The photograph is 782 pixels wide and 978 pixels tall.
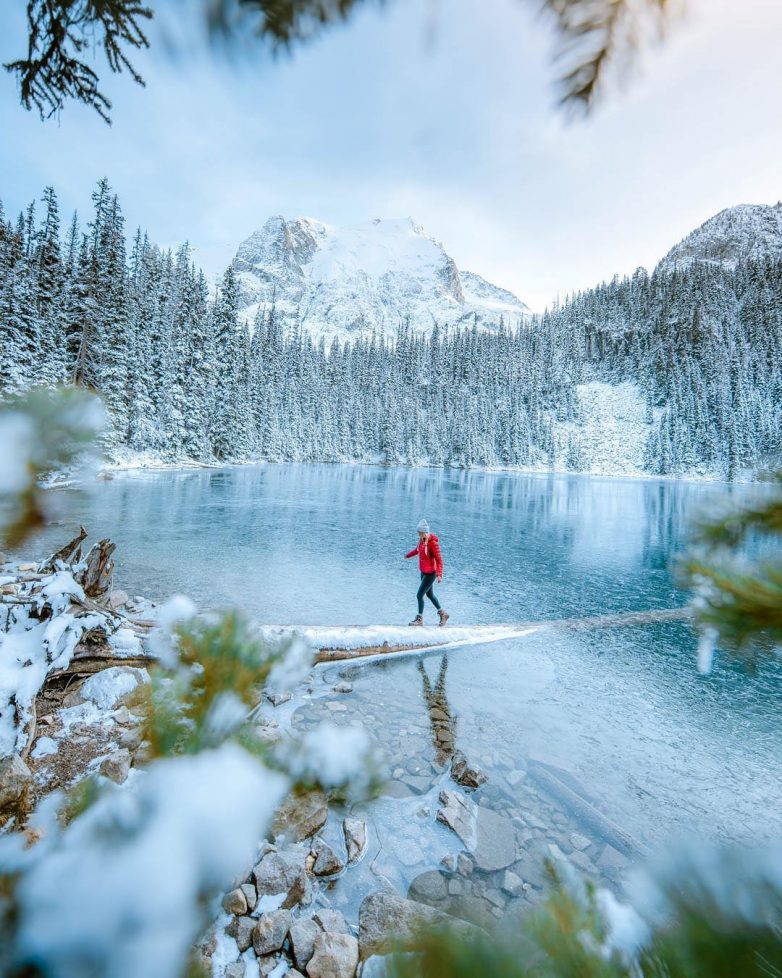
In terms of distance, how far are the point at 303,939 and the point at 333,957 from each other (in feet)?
0.70

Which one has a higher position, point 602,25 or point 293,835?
point 602,25

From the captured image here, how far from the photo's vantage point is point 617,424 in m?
104

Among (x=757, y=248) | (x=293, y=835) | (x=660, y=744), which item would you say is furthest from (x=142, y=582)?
(x=757, y=248)

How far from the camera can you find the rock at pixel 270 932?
2.79 metres

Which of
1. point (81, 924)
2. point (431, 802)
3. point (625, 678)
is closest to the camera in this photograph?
point (81, 924)

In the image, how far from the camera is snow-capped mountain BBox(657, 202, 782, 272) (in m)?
179

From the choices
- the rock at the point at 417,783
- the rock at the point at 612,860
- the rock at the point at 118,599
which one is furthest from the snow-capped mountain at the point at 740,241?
the rock at the point at 417,783

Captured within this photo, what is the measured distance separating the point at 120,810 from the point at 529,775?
570 centimetres

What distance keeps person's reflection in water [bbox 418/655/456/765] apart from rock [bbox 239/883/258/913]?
2.77 meters

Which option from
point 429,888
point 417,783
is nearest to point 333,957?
point 429,888

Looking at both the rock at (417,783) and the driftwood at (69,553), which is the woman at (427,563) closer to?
the rock at (417,783)

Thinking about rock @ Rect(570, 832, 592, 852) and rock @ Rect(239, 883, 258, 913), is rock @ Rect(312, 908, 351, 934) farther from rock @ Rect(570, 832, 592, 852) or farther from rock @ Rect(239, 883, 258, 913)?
rock @ Rect(570, 832, 592, 852)

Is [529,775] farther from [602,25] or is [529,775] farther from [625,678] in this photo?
Result: [602,25]

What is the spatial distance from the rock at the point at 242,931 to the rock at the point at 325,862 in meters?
0.76
